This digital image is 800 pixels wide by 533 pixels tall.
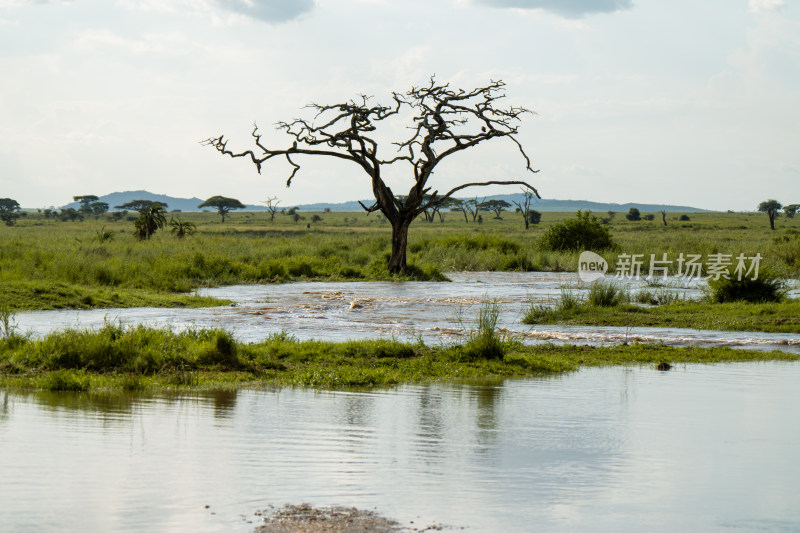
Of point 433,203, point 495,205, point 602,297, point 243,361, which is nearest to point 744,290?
point 602,297

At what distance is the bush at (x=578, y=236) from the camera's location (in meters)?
40.5

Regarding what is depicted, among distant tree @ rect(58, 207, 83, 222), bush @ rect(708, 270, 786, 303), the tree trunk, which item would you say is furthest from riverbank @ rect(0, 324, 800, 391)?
distant tree @ rect(58, 207, 83, 222)

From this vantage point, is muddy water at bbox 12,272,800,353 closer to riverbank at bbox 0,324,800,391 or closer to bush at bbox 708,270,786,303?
riverbank at bbox 0,324,800,391

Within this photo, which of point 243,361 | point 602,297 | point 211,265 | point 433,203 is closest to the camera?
point 243,361

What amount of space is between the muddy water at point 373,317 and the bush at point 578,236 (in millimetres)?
13661

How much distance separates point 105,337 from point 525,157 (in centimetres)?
2185

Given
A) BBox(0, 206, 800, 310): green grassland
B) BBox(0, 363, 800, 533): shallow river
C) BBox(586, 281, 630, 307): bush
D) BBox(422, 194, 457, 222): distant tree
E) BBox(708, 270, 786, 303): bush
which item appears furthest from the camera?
BBox(422, 194, 457, 222): distant tree

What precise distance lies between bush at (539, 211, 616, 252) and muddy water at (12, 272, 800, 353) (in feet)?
44.8

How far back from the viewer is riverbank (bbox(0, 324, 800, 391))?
10.4 m

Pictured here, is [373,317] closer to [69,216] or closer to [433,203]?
[433,203]

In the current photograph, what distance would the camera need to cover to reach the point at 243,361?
36.6ft

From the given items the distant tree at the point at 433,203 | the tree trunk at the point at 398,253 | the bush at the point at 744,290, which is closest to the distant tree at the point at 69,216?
the distant tree at the point at 433,203

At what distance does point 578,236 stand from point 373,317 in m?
23.8

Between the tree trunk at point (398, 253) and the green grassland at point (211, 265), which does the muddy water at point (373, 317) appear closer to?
the green grassland at point (211, 265)
